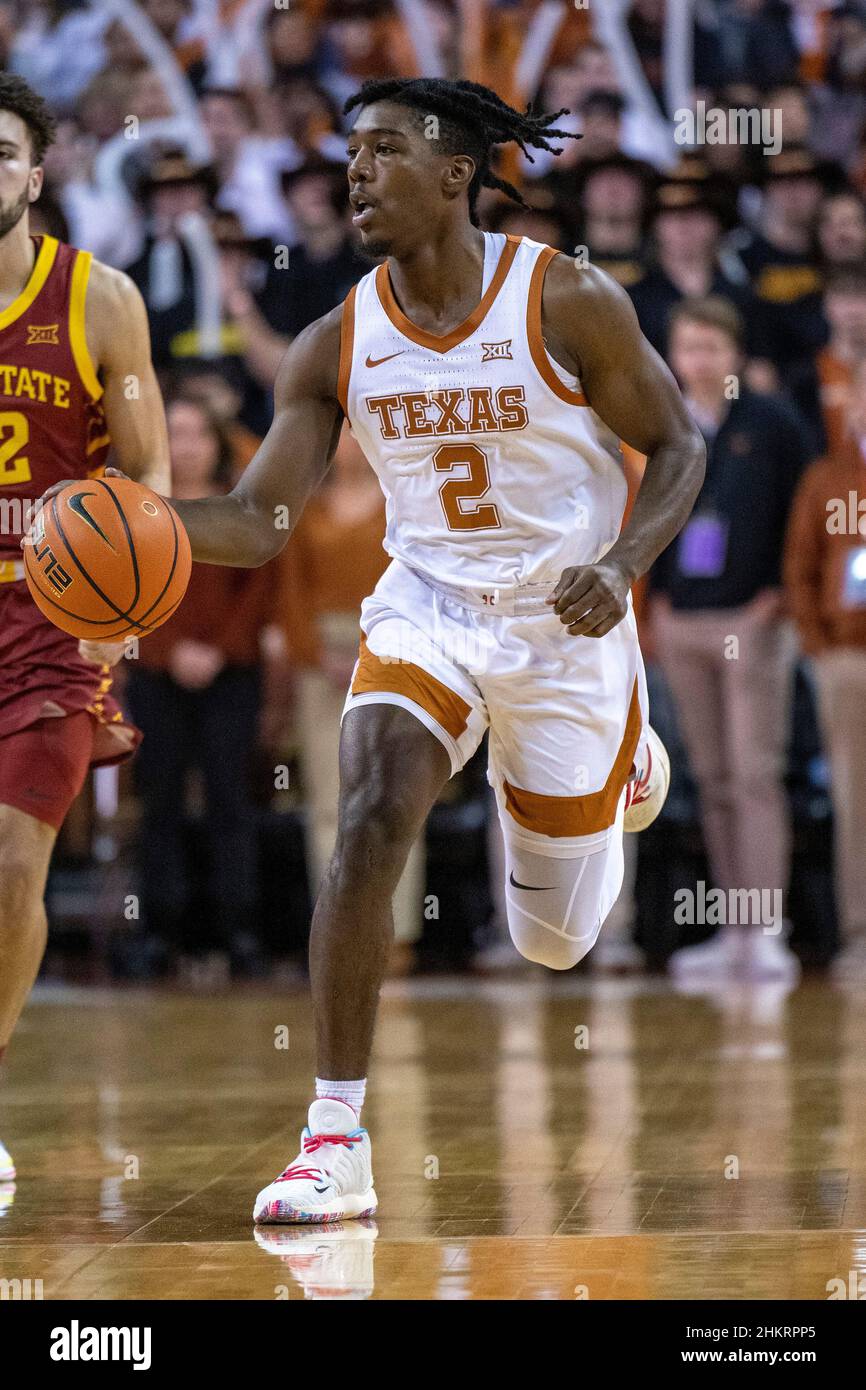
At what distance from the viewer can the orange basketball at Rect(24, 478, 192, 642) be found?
426cm

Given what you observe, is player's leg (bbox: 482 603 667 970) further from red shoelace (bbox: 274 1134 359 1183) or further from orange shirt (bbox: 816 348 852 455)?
orange shirt (bbox: 816 348 852 455)

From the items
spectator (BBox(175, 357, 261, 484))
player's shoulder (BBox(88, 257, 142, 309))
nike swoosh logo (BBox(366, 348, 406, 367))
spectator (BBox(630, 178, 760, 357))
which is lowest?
nike swoosh logo (BBox(366, 348, 406, 367))

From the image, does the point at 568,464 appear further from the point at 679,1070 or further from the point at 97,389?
the point at 679,1070

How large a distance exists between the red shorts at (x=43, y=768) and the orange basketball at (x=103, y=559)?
570mm

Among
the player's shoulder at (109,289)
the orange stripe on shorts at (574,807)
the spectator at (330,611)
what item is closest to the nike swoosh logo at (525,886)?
the orange stripe on shorts at (574,807)

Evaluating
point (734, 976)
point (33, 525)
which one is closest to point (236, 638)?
point (734, 976)

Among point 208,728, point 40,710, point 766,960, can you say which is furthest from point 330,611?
point 40,710

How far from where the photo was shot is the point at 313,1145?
4473mm

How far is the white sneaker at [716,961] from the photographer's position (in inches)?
356

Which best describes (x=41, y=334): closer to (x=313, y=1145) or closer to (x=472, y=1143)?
(x=313, y=1145)

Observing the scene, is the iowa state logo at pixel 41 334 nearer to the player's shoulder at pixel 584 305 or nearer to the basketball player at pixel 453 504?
the basketball player at pixel 453 504

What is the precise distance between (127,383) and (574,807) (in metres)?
1.41

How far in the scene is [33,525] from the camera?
4340mm

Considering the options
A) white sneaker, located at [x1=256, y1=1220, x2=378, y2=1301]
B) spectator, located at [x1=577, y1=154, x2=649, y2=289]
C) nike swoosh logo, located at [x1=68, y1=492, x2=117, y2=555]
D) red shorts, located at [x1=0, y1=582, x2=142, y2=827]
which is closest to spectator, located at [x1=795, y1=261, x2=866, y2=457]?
spectator, located at [x1=577, y1=154, x2=649, y2=289]
